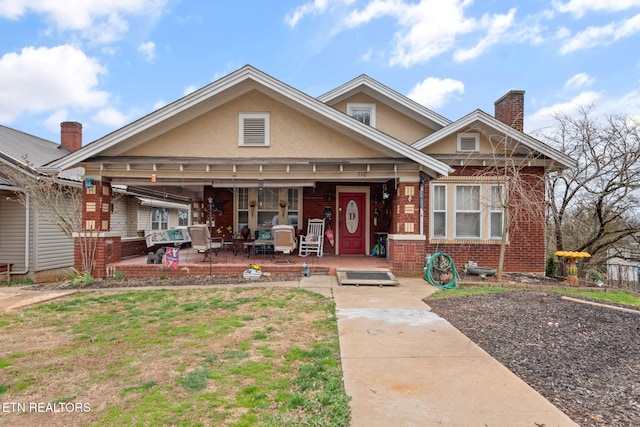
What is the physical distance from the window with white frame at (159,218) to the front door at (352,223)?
31.9 ft

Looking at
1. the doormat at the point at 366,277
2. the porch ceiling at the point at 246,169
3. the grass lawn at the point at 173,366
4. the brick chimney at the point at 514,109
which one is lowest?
the grass lawn at the point at 173,366

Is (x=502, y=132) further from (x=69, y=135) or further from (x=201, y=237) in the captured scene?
(x=69, y=135)

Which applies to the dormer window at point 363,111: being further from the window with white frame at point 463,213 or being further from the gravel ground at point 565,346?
the gravel ground at point 565,346

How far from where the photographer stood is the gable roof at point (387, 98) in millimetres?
12641

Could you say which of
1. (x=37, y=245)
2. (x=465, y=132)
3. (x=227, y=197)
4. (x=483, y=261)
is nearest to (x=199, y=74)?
(x=227, y=197)

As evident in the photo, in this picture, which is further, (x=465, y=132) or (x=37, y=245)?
(x=37, y=245)

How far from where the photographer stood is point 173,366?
12.4ft

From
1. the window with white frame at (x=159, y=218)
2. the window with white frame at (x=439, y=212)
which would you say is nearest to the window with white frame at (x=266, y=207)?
the window with white frame at (x=439, y=212)

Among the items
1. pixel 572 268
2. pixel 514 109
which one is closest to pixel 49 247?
pixel 514 109

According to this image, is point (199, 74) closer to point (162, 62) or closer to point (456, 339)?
point (162, 62)

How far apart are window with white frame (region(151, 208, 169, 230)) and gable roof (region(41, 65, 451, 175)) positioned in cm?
824

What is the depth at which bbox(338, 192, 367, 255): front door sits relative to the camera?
41.9 feet

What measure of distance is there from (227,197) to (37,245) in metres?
6.45

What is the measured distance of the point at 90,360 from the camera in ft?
13.2
